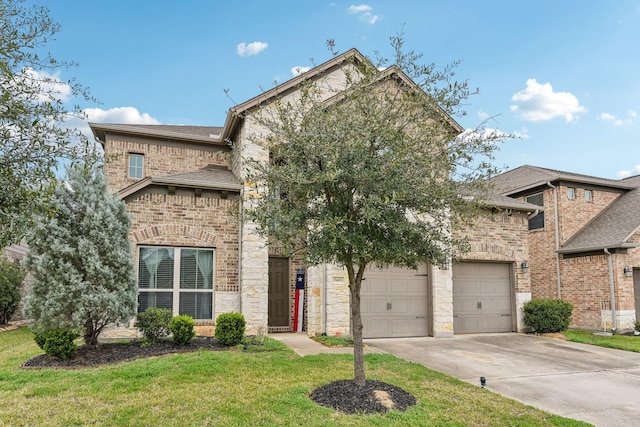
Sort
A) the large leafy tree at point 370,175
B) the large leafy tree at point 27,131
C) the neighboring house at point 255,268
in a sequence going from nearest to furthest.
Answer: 1. the large leafy tree at point 27,131
2. the large leafy tree at point 370,175
3. the neighboring house at point 255,268

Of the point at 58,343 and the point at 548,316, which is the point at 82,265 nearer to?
the point at 58,343

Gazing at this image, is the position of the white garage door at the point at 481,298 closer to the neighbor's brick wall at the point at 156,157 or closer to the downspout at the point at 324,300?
the downspout at the point at 324,300

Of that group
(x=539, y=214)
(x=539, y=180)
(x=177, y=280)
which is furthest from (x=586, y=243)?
(x=177, y=280)

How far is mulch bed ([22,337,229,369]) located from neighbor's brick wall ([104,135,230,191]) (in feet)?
19.7

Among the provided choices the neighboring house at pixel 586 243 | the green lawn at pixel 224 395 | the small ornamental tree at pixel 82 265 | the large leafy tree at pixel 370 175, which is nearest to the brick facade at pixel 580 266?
the neighboring house at pixel 586 243

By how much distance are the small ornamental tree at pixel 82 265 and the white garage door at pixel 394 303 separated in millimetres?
5947

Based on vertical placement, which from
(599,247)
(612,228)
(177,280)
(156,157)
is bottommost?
(177,280)

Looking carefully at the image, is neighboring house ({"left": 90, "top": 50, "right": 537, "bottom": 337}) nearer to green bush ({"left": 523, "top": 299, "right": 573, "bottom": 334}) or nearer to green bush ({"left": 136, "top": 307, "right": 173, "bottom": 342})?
green bush ({"left": 523, "top": 299, "right": 573, "bottom": 334})

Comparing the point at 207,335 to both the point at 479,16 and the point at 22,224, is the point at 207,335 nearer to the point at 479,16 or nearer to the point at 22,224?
the point at 22,224

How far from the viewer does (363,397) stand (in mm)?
5781

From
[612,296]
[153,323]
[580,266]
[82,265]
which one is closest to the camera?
[82,265]

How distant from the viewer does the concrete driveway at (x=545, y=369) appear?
6.10 metres

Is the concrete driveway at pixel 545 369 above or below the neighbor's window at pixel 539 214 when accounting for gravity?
below

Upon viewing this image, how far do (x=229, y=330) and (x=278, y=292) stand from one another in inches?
140
